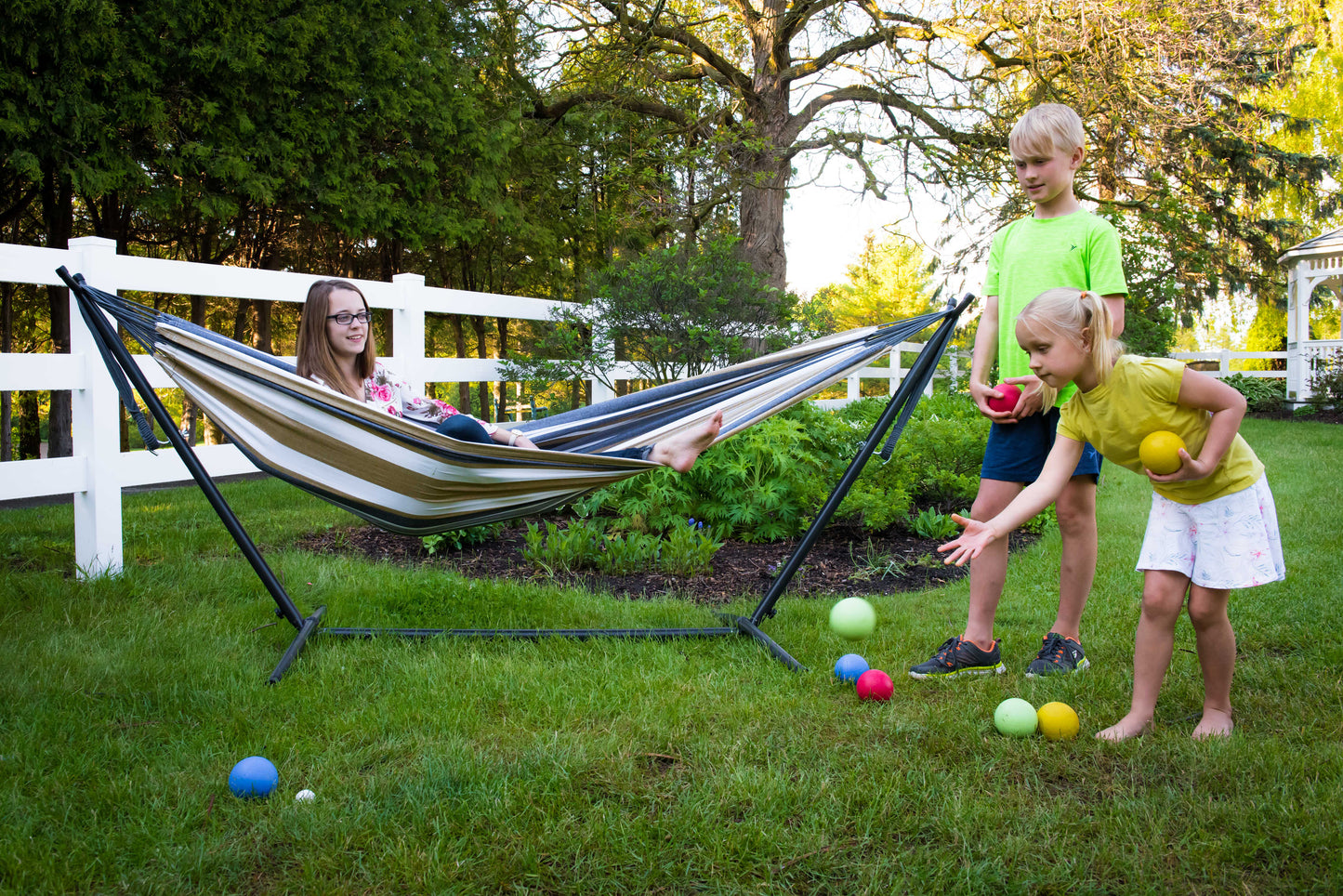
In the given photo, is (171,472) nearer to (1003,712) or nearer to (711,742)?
(711,742)

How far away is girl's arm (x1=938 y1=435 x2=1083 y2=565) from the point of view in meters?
1.74

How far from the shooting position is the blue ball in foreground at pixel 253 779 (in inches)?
71.6

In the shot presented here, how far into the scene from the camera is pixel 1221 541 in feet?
6.37

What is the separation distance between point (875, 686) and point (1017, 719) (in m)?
0.35

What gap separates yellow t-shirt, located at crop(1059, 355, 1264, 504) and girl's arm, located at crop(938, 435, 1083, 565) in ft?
0.22

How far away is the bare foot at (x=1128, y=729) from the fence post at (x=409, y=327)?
3.57 meters

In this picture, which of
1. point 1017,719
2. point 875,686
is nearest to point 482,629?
point 875,686

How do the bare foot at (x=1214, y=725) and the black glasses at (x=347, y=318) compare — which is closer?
the bare foot at (x=1214, y=725)

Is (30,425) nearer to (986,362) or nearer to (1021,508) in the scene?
(986,362)

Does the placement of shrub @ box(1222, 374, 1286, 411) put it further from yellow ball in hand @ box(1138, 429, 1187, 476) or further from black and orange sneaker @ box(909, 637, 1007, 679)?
yellow ball in hand @ box(1138, 429, 1187, 476)

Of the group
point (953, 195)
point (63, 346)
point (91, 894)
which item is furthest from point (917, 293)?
point (91, 894)

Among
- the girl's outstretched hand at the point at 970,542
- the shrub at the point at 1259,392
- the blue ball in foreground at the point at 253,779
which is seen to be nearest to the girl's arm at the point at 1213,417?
the girl's outstretched hand at the point at 970,542

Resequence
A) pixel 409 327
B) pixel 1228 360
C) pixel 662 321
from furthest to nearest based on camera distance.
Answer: pixel 1228 360 → pixel 662 321 → pixel 409 327

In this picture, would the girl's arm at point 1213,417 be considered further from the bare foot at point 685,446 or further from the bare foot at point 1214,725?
the bare foot at point 685,446
